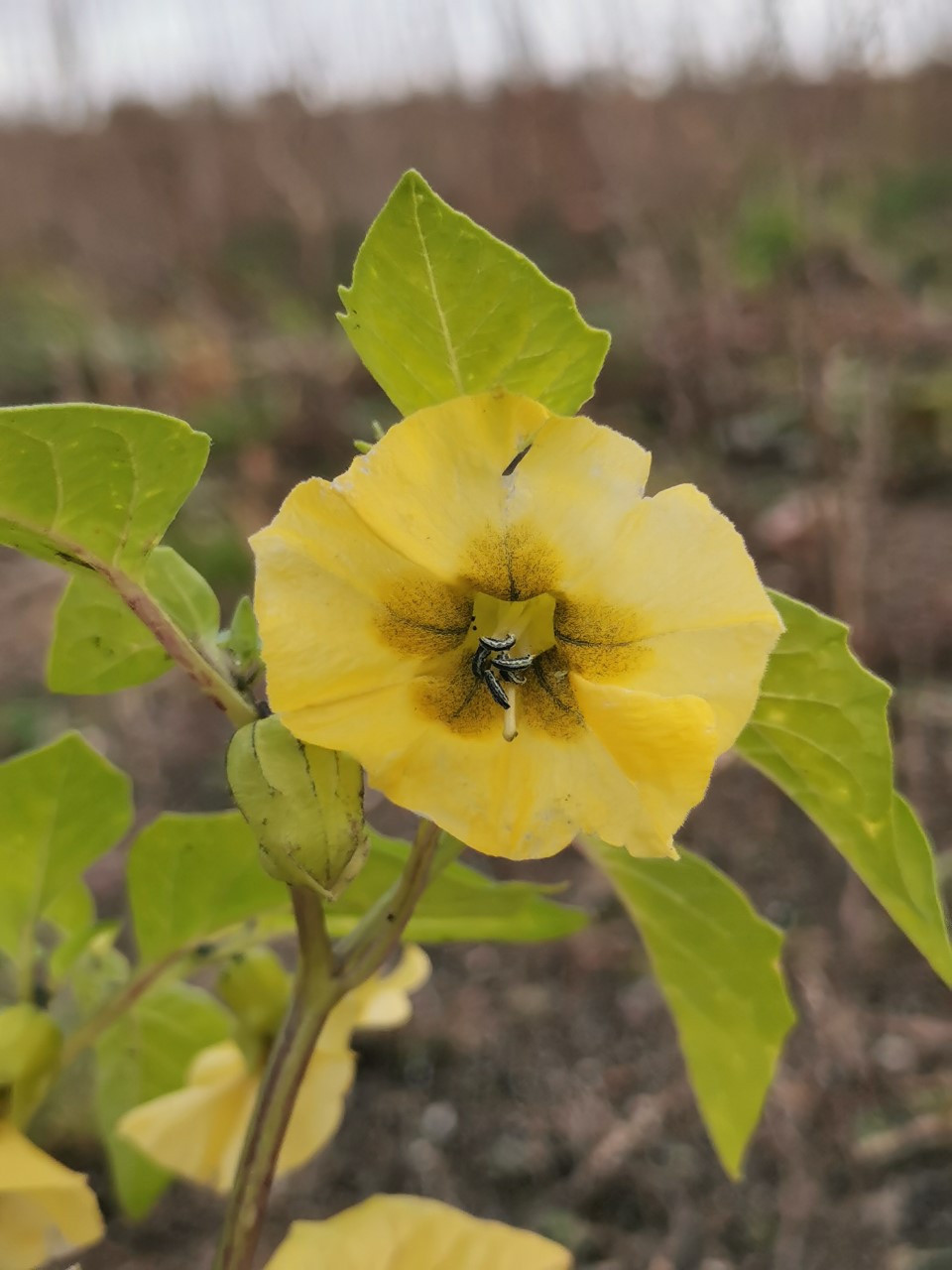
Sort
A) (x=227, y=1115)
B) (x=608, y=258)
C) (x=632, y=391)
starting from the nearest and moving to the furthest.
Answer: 1. (x=227, y=1115)
2. (x=632, y=391)
3. (x=608, y=258)

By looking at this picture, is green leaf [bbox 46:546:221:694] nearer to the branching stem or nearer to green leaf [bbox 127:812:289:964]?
the branching stem

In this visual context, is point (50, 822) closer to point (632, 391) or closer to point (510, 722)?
point (510, 722)

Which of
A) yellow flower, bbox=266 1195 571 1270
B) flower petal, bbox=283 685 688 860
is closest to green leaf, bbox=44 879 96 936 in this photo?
yellow flower, bbox=266 1195 571 1270

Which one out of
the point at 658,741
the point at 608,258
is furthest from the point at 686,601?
the point at 608,258

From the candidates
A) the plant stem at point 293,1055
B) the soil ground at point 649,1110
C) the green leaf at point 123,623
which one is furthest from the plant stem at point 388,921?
the soil ground at point 649,1110

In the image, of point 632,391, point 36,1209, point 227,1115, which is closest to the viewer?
point 36,1209

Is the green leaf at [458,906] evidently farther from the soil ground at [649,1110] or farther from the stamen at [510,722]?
the soil ground at [649,1110]
